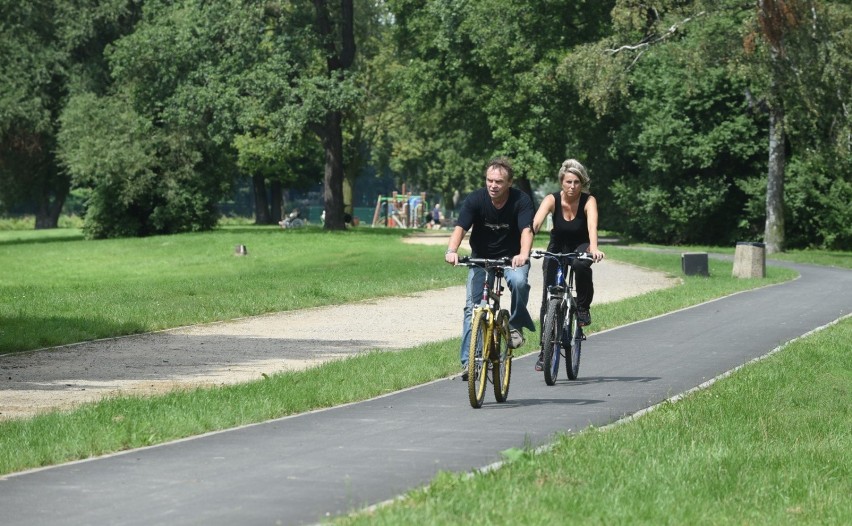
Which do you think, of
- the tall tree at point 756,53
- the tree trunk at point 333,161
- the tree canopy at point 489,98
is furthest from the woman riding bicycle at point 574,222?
the tree trunk at point 333,161

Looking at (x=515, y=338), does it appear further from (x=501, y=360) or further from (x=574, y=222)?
(x=574, y=222)

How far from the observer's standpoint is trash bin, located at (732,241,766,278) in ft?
107

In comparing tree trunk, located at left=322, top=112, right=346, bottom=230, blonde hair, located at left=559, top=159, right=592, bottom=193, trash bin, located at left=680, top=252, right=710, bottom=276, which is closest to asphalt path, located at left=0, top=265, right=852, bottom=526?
blonde hair, located at left=559, top=159, right=592, bottom=193

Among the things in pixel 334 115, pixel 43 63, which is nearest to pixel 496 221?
pixel 334 115

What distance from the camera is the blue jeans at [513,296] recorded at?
12031 millimetres

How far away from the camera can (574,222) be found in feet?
43.6

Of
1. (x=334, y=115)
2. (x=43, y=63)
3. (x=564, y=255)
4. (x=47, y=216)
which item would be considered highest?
(x=43, y=63)

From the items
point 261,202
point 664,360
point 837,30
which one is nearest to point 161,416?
point 664,360

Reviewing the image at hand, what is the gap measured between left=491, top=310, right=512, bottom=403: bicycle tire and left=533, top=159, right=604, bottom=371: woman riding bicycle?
1174 millimetres

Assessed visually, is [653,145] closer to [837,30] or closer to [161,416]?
[837,30]

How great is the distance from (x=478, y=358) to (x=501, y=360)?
0.62 m

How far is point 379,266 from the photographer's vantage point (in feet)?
123

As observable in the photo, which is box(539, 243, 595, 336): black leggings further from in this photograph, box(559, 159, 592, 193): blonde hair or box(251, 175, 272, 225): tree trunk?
box(251, 175, 272, 225): tree trunk

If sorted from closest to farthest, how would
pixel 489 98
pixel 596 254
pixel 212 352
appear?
1. pixel 596 254
2. pixel 212 352
3. pixel 489 98
